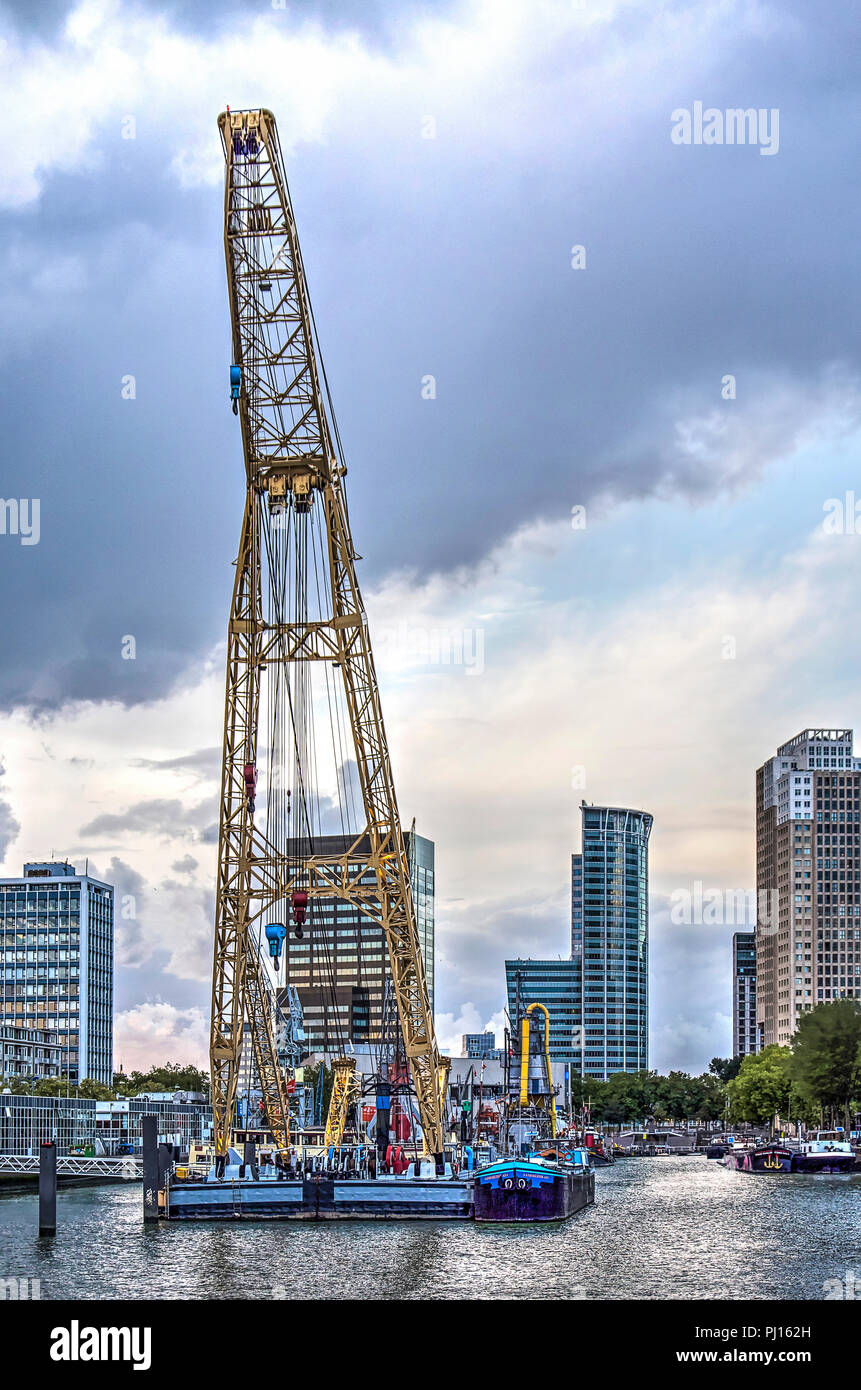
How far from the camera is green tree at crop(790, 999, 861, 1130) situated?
495 ft

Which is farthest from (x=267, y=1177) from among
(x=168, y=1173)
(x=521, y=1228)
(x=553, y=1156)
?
(x=553, y=1156)

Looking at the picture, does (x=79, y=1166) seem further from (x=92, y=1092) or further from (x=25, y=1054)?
(x=25, y=1054)

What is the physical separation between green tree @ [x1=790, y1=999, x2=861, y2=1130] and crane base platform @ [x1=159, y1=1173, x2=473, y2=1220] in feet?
294

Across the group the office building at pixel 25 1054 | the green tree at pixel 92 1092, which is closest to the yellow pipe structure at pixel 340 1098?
the office building at pixel 25 1054

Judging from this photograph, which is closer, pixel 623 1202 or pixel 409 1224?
pixel 409 1224

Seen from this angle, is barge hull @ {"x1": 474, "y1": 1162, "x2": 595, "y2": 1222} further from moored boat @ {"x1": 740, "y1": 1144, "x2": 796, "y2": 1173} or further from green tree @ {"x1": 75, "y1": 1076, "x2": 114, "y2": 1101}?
green tree @ {"x1": 75, "y1": 1076, "x2": 114, "y2": 1101}

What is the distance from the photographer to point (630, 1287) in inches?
1865

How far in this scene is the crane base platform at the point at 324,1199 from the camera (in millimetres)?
67375

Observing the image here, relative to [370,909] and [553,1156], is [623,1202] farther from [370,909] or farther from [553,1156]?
[370,909]

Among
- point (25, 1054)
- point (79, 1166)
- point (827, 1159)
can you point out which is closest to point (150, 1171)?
point (79, 1166)

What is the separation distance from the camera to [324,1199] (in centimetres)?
6850

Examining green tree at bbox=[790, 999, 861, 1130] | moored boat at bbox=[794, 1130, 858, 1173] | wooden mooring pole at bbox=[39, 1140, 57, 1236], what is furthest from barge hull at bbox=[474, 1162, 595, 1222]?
green tree at bbox=[790, 999, 861, 1130]
